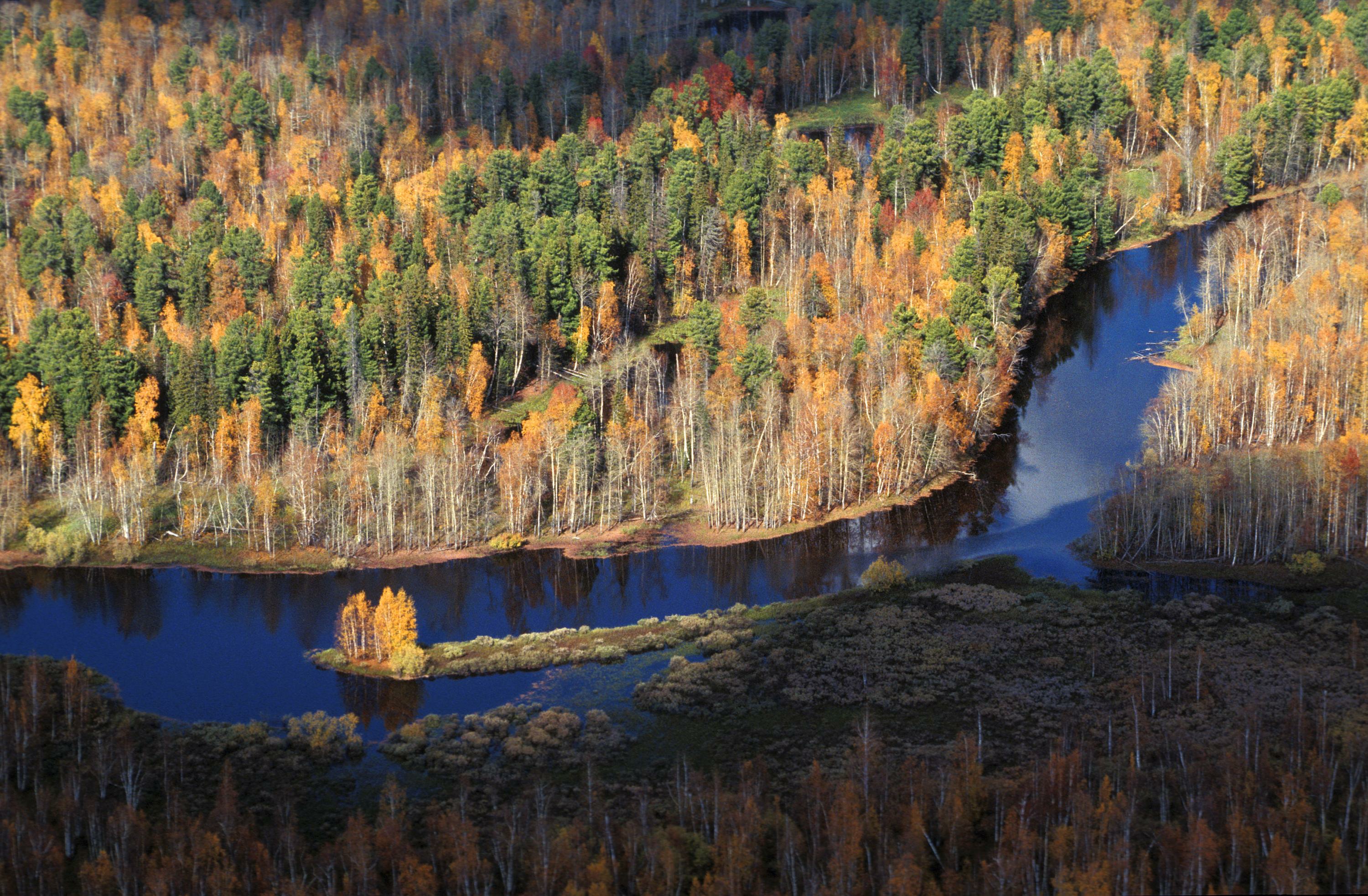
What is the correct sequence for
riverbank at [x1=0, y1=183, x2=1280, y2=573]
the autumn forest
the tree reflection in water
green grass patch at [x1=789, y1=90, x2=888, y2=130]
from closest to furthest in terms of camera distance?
the autumn forest < the tree reflection in water < riverbank at [x1=0, y1=183, x2=1280, y2=573] < green grass patch at [x1=789, y1=90, x2=888, y2=130]

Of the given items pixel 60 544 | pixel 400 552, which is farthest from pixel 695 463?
pixel 60 544

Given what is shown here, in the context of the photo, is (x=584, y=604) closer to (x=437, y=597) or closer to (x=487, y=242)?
(x=437, y=597)

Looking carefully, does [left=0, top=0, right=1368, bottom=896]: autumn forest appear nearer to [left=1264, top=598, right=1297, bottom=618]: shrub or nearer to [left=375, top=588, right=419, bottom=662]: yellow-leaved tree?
[left=1264, top=598, right=1297, bottom=618]: shrub

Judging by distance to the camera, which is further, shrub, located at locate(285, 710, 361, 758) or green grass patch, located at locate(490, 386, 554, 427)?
green grass patch, located at locate(490, 386, 554, 427)

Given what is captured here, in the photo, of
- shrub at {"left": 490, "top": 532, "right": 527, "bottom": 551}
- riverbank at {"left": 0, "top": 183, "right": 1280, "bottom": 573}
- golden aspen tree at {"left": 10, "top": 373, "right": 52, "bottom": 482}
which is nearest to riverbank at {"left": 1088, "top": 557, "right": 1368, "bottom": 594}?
riverbank at {"left": 0, "top": 183, "right": 1280, "bottom": 573}

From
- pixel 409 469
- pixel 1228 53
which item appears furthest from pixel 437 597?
pixel 1228 53
